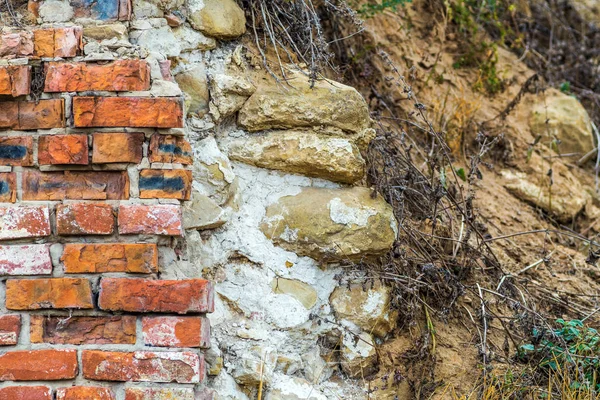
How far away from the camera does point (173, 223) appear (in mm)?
2082

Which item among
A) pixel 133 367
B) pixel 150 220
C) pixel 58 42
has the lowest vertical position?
pixel 133 367

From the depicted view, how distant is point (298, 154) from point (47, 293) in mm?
918

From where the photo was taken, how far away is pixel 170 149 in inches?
83.8

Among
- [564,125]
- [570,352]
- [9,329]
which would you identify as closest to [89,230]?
[9,329]

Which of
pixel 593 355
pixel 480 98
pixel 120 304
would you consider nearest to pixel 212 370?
pixel 120 304

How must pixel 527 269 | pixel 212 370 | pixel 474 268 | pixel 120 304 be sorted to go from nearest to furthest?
pixel 120 304 → pixel 212 370 → pixel 474 268 → pixel 527 269

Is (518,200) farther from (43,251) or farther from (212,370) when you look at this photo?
(43,251)

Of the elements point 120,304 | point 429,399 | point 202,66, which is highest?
point 202,66

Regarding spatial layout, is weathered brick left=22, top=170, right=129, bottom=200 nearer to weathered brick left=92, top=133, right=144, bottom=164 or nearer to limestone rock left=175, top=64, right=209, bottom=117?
weathered brick left=92, top=133, right=144, bottom=164

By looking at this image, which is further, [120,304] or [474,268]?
[474,268]

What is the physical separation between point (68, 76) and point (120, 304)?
69cm

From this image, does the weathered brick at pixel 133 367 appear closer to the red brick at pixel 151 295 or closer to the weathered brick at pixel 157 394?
the weathered brick at pixel 157 394

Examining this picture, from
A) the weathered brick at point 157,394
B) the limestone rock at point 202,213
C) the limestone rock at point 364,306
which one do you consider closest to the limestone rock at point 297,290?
the limestone rock at point 364,306

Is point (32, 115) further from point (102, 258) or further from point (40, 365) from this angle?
point (40, 365)
